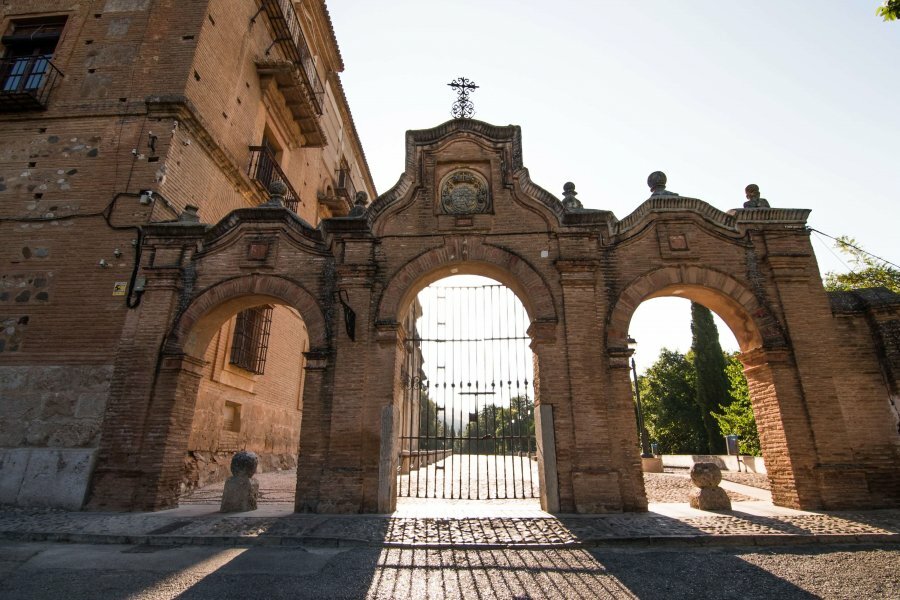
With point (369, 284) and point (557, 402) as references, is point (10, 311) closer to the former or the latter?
point (369, 284)

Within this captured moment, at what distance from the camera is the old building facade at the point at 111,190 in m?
8.69

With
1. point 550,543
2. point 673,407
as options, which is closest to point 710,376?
point 673,407

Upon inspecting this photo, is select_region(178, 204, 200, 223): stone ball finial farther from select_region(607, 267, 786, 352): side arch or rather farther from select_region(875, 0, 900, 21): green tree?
select_region(875, 0, 900, 21): green tree

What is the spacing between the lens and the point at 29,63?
11.6 metres

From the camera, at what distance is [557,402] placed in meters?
8.19

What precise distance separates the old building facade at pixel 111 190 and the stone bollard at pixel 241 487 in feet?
7.98

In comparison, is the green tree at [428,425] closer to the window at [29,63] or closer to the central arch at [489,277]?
the central arch at [489,277]

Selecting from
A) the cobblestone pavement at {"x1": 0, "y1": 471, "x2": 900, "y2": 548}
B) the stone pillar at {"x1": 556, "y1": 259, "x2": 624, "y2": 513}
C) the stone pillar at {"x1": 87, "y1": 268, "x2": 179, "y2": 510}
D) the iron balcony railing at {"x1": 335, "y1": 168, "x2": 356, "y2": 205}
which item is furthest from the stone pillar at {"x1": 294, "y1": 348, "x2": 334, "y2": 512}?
the iron balcony railing at {"x1": 335, "y1": 168, "x2": 356, "y2": 205}

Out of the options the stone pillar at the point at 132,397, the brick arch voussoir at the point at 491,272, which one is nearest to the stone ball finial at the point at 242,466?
the stone pillar at the point at 132,397

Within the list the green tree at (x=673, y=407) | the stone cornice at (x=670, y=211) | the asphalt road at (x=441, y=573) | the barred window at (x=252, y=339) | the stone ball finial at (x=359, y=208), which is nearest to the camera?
the asphalt road at (x=441, y=573)

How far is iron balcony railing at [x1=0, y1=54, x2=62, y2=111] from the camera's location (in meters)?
10.6

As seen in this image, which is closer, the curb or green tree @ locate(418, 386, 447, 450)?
the curb

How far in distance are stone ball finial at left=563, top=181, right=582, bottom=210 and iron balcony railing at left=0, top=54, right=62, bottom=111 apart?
12.0m

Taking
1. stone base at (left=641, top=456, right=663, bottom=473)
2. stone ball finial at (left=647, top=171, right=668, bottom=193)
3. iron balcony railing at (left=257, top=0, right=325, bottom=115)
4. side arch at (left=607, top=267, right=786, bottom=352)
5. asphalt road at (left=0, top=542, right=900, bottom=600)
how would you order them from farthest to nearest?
1. stone base at (left=641, top=456, right=663, bottom=473)
2. iron balcony railing at (left=257, top=0, right=325, bottom=115)
3. stone ball finial at (left=647, top=171, right=668, bottom=193)
4. side arch at (left=607, top=267, right=786, bottom=352)
5. asphalt road at (left=0, top=542, right=900, bottom=600)
